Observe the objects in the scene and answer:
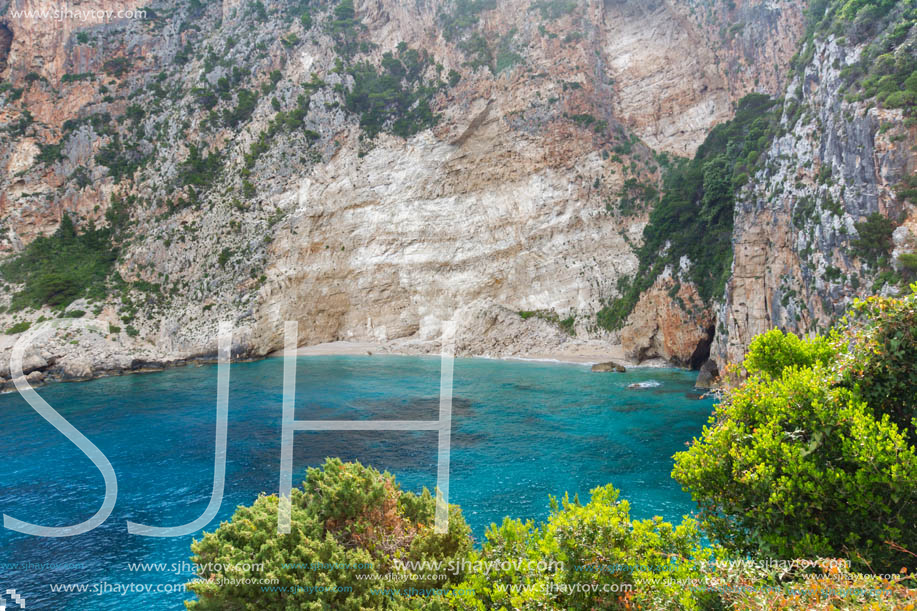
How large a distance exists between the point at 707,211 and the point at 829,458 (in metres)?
39.4

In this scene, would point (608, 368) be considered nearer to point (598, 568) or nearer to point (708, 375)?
point (708, 375)

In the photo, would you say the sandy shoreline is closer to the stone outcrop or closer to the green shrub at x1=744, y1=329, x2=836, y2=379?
the stone outcrop

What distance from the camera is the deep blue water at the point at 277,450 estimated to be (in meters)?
14.5

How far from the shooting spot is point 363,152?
5953 centimetres

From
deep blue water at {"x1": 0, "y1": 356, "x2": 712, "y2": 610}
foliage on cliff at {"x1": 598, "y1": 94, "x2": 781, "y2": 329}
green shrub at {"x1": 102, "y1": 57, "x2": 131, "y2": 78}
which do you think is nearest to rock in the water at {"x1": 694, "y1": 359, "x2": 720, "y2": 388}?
deep blue water at {"x1": 0, "y1": 356, "x2": 712, "y2": 610}

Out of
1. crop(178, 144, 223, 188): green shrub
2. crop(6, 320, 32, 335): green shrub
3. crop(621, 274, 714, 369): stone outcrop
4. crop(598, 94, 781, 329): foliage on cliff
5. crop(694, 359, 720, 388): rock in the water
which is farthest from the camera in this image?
crop(178, 144, 223, 188): green shrub

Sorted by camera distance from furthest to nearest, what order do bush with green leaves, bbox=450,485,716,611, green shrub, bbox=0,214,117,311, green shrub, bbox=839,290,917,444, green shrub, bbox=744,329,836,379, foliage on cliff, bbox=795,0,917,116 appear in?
green shrub, bbox=0,214,117,311 < foliage on cliff, bbox=795,0,917,116 < green shrub, bbox=744,329,836,379 < green shrub, bbox=839,290,917,444 < bush with green leaves, bbox=450,485,716,611

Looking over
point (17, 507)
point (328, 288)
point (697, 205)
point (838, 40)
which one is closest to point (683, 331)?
point (697, 205)

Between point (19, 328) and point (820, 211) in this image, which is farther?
point (19, 328)

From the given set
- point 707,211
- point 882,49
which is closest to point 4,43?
point 707,211

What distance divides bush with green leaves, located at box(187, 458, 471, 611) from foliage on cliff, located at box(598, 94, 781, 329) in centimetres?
3421

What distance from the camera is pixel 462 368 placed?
150ft

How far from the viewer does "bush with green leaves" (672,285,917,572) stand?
213 inches

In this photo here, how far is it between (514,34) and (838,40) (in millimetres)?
40954
